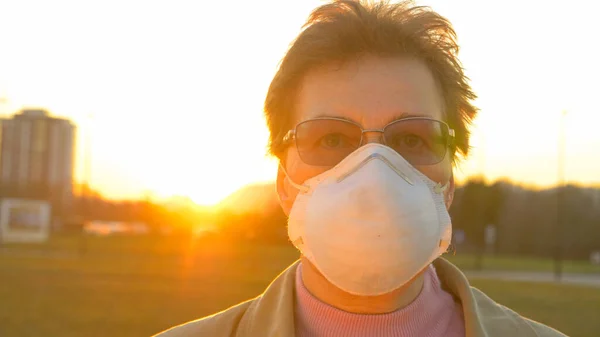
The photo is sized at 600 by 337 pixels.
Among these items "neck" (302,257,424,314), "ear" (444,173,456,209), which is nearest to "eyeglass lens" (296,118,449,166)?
"ear" (444,173,456,209)

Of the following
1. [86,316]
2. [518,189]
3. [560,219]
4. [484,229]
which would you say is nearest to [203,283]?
[86,316]

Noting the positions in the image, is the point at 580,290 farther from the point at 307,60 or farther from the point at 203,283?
the point at 307,60

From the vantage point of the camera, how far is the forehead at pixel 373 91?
2.29 meters

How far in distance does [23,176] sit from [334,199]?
90717mm

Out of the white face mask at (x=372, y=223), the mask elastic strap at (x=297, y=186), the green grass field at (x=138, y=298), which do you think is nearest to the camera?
the white face mask at (x=372, y=223)

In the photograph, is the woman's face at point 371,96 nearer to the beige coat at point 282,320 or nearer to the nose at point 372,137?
the nose at point 372,137

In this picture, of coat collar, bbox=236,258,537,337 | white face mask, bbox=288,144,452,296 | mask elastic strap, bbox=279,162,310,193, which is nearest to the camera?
white face mask, bbox=288,144,452,296

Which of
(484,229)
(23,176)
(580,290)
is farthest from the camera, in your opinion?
(23,176)

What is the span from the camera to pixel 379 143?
233 cm

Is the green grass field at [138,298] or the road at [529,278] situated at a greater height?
the green grass field at [138,298]

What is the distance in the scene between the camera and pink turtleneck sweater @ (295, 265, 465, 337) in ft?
7.52

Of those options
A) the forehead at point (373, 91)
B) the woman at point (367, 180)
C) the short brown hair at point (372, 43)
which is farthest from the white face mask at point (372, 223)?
the short brown hair at point (372, 43)

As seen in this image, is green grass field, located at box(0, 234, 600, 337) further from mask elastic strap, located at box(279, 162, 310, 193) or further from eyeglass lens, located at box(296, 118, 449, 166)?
eyeglass lens, located at box(296, 118, 449, 166)

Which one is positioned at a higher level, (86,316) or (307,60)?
(307,60)
